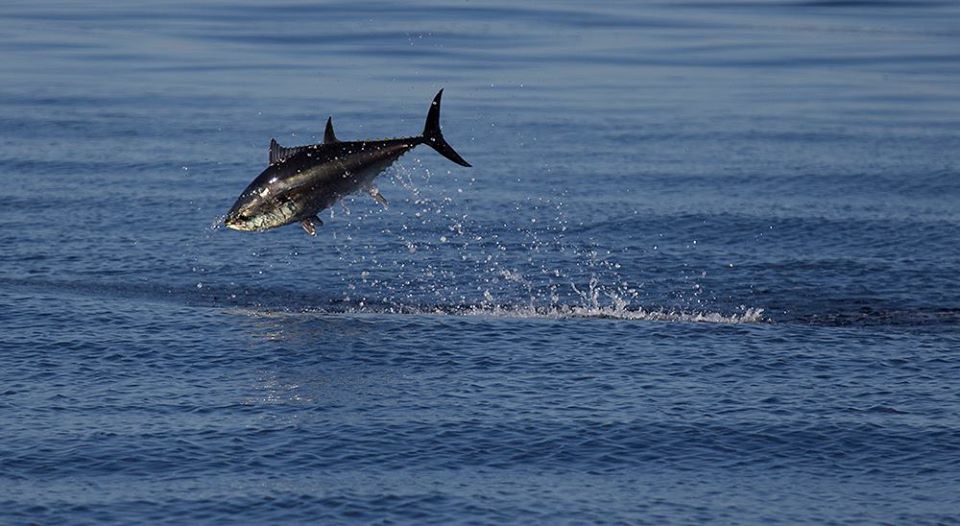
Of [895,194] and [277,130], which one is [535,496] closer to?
[895,194]

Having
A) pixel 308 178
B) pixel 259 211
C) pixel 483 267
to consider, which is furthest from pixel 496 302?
pixel 259 211

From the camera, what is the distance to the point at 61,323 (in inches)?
413

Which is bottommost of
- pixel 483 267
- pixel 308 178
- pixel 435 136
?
pixel 483 267

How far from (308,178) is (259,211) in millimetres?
374

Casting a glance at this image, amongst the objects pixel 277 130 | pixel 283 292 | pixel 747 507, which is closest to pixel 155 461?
pixel 747 507

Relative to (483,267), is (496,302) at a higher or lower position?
lower

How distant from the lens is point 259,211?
34.5 feet

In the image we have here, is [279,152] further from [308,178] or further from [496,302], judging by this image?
[496,302]

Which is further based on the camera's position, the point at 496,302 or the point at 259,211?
the point at 496,302

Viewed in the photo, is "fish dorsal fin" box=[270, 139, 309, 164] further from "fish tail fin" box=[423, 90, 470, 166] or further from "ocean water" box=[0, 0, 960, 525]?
"ocean water" box=[0, 0, 960, 525]

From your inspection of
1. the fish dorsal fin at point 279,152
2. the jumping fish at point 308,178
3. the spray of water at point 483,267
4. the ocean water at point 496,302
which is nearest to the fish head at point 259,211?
the jumping fish at point 308,178

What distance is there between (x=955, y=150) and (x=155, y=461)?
1265cm

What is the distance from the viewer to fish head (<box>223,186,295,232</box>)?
1050 centimetres

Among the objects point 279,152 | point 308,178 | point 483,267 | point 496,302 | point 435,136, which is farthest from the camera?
point 483,267
